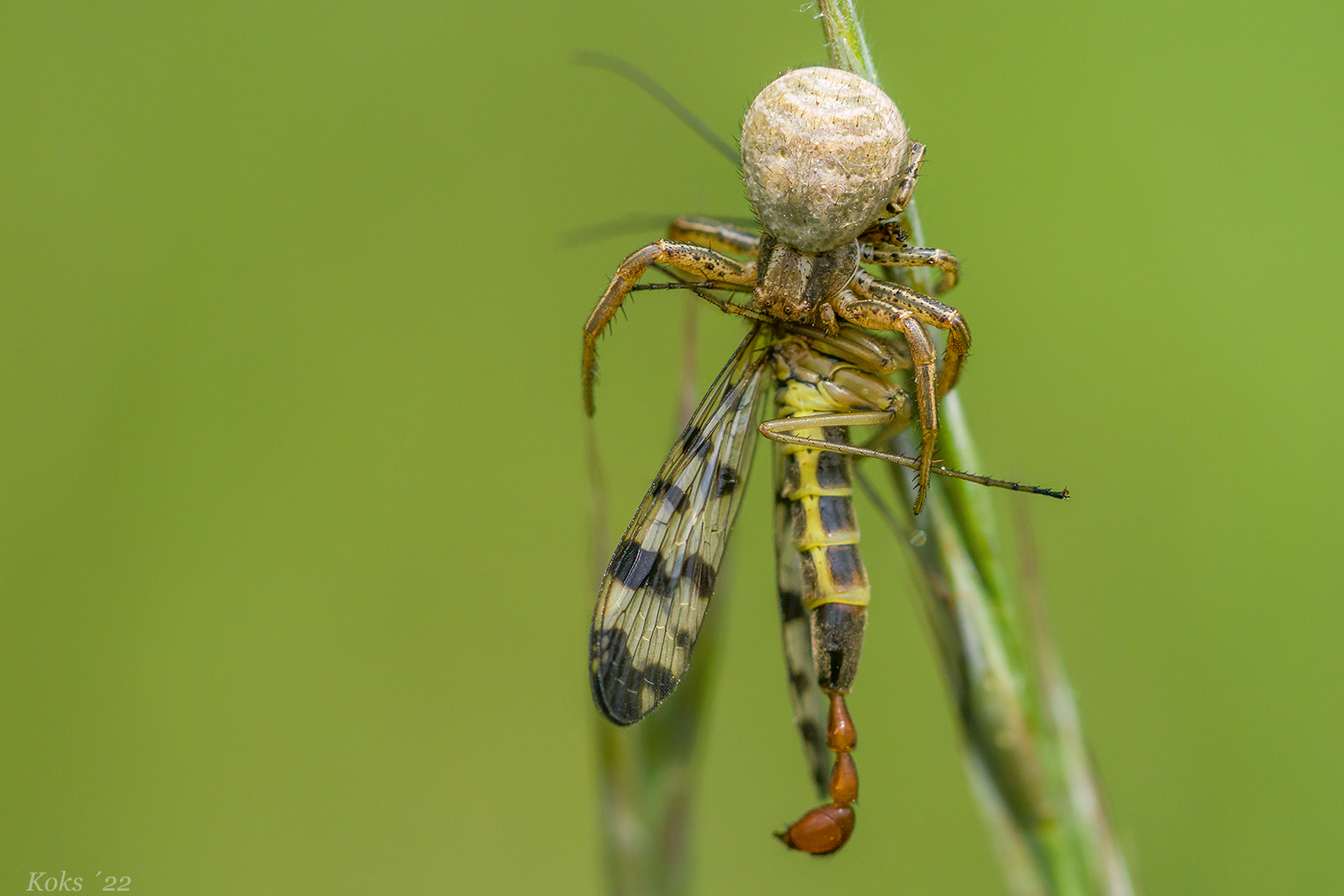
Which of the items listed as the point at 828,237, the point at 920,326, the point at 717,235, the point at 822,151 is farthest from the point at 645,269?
the point at 920,326

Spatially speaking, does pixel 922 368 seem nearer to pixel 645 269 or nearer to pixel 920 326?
pixel 920 326

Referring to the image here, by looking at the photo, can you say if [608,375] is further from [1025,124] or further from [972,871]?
[972,871]

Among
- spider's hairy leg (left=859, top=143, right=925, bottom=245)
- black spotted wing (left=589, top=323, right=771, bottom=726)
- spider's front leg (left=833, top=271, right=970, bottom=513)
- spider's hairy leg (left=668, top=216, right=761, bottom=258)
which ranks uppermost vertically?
spider's hairy leg (left=668, top=216, right=761, bottom=258)

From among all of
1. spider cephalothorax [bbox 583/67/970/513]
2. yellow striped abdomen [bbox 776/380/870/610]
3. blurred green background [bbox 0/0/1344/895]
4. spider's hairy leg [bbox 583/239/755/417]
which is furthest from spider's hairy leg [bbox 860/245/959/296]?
blurred green background [bbox 0/0/1344/895]

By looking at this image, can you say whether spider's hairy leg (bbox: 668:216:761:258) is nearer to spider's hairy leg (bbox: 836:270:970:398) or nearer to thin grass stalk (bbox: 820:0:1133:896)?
spider's hairy leg (bbox: 836:270:970:398)

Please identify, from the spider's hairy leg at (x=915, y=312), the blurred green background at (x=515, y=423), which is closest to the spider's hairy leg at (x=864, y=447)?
the spider's hairy leg at (x=915, y=312)

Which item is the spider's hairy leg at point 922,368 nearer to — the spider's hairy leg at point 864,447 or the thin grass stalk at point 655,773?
the spider's hairy leg at point 864,447

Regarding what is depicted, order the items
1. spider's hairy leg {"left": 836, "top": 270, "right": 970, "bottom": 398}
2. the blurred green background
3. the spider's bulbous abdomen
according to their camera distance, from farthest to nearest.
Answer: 1. the blurred green background
2. spider's hairy leg {"left": 836, "top": 270, "right": 970, "bottom": 398}
3. the spider's bulbous abdomen

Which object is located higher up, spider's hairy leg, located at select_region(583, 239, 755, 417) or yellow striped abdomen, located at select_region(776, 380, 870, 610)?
spider's hairy leg, located at select_region(583, 239, 755, 417)
